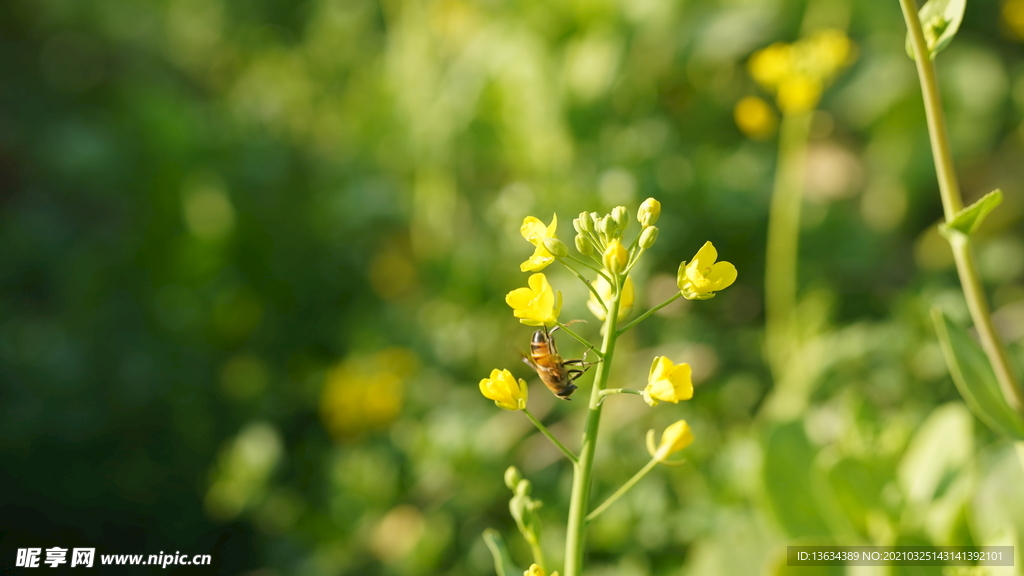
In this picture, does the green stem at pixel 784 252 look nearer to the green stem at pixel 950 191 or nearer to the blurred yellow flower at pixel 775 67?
the blurred yellow flower at pixel 775 67

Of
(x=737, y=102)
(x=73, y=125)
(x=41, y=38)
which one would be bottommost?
(x=737, y=102)

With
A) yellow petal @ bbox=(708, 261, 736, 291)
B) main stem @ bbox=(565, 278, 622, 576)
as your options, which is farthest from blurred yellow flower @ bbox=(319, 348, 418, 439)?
yellow petal @ bbox=(708, 261, 736, 291)

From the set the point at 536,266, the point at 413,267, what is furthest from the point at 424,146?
the point at 536,266

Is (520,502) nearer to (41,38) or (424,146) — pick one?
(424,146)

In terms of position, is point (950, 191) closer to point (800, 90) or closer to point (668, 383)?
point (668, 383)

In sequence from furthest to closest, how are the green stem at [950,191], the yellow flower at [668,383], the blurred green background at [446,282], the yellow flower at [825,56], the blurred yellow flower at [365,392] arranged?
the blurred yellow flower at [365,392] < the blurred green background at [446,282] < the yellow flower at [825,56] < the green stem at [950,191] < the yellow flower at [668,383]

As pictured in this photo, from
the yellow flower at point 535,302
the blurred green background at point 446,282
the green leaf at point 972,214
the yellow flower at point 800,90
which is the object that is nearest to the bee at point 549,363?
the yellow flower at point 535,302
